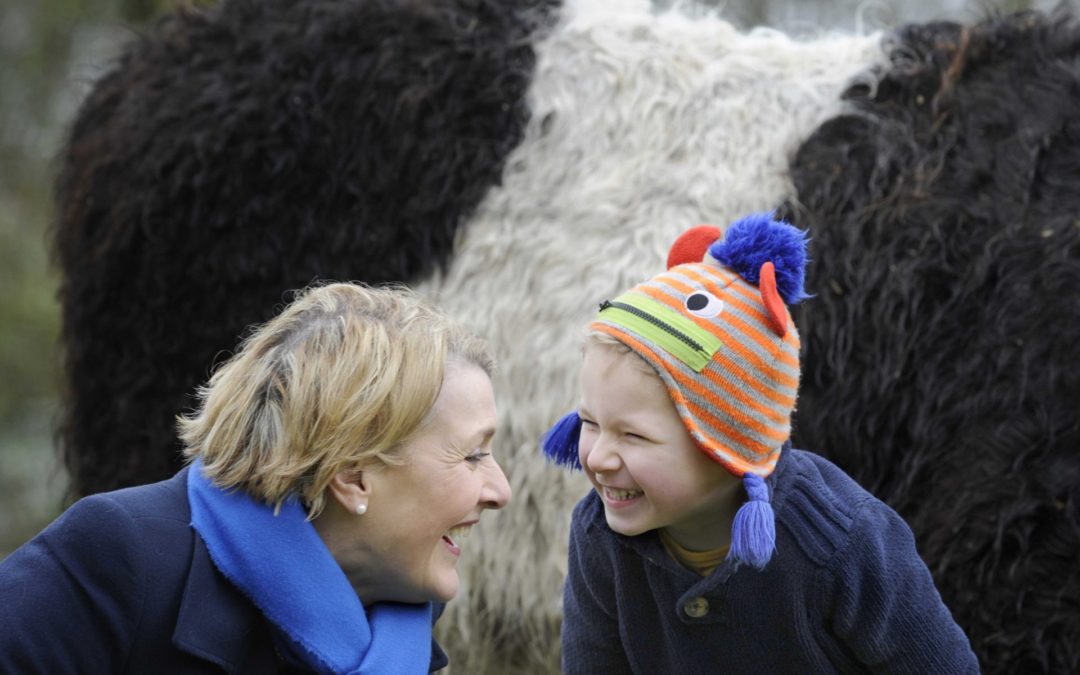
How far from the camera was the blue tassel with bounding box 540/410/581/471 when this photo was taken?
1962mm

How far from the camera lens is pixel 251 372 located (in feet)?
5.93

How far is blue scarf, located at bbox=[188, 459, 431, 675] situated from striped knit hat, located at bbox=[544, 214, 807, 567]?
51 cm

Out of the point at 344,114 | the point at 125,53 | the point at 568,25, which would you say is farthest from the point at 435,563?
the point at 125,53

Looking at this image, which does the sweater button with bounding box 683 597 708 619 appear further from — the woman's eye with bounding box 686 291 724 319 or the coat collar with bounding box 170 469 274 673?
the coat collar with bounding box 170 469 274 673

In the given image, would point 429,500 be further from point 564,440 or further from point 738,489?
point 738,489

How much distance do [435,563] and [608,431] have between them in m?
0.32

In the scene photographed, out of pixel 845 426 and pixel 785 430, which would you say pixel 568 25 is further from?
pixel 785 430

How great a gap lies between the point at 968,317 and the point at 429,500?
1.30 m

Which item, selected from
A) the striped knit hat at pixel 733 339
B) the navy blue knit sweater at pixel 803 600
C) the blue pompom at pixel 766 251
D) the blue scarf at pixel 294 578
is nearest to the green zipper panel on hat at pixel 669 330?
the striped knit hat at pixel 733 339

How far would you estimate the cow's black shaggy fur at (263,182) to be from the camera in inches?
121

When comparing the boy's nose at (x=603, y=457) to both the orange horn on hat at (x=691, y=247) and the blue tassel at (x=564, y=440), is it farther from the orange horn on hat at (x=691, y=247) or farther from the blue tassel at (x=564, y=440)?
the orange horn on hat at (x=691, y=247)

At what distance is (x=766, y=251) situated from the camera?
1.83 metres

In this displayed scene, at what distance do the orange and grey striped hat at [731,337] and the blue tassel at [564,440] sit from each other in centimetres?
19

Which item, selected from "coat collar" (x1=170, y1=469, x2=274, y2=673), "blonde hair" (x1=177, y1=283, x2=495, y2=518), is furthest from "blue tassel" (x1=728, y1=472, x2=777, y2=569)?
"coat collar" (x1=170, y1=469, x2=274, y2=673)
